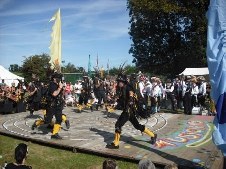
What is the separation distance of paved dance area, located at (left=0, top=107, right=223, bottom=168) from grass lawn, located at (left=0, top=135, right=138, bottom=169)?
26 centimetres

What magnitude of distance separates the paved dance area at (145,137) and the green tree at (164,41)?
92.9ft

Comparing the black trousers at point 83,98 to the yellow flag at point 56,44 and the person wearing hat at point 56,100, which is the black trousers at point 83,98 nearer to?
the yellow flag at point 56,44

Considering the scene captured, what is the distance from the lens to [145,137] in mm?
11703

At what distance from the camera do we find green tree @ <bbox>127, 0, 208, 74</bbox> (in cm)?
4391

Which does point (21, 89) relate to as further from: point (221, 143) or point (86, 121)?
point (221, 143)

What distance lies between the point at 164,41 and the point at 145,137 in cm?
3627

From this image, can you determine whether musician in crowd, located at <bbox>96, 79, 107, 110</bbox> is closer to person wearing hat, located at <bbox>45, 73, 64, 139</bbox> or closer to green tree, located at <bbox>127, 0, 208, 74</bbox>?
person wearing hat, located at <bbox>45, 73, 64, 139</bbox>

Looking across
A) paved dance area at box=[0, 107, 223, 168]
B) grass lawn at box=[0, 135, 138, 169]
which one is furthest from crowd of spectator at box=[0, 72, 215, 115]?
grass lawn at box=[0, 135, 138, 169]

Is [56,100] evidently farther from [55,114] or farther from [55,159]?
Result: [55,159]

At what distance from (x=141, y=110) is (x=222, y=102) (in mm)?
4492

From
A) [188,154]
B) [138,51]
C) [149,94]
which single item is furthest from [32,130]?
[138,51]

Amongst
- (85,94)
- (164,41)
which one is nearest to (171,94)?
(85,94)

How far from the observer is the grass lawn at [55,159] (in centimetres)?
903

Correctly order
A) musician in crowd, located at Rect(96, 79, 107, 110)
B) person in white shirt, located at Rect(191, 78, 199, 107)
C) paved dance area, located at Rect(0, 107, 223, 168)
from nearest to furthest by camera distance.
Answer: paved dance area, located at Rect(0, 107, 223, 168) → person in white shirt, located at Rect(191, 78, 199, 107) → musician in crowd, located at Rect(96, 79, 107, 110)
